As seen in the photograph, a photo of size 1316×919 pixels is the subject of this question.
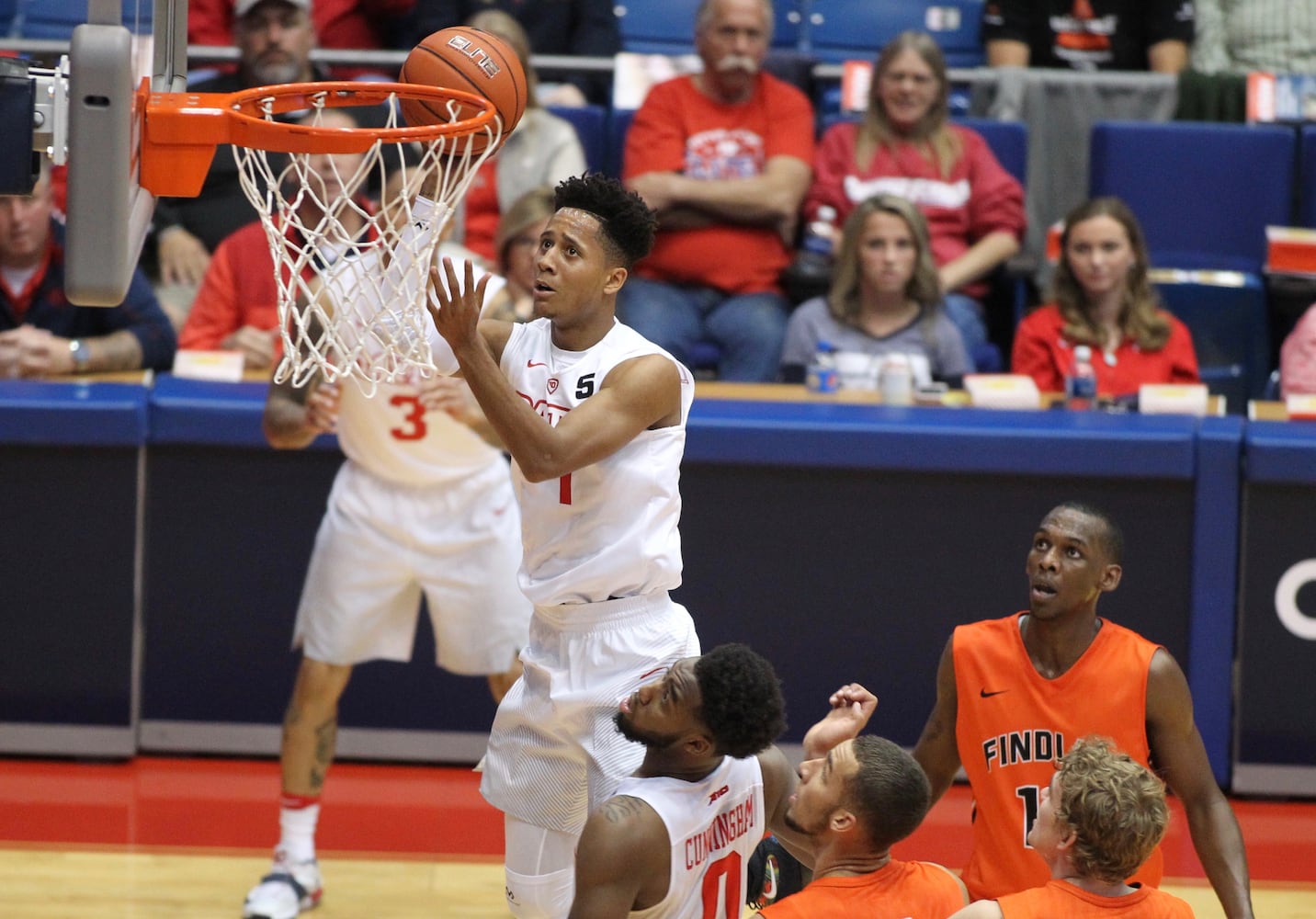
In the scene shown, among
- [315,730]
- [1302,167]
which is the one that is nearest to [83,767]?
[315,730]

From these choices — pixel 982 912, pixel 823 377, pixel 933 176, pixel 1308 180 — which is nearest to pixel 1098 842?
pixel 982 912

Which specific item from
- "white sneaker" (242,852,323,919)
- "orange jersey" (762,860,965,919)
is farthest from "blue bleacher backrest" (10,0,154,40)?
"orange jersey" (762,860,965,919)

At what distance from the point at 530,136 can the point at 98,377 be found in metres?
2.11

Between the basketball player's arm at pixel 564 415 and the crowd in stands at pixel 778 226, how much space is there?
308 cm

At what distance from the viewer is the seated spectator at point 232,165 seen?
699 centimetres

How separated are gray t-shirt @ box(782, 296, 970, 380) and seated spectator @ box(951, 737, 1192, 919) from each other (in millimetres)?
3576

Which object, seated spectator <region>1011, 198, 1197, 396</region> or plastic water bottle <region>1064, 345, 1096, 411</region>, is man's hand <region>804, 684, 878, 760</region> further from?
seated spectator <region>1011, 198, 1197, 396</region>

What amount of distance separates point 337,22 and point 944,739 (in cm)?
555

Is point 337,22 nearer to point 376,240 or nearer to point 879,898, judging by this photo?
point 376,240

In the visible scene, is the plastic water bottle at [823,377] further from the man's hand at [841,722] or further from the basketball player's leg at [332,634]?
the man's hand at [841,722]

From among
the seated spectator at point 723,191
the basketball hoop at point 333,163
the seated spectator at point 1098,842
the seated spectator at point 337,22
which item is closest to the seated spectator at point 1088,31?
the seated spectator at point 723,191

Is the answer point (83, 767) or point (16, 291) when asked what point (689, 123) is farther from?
point (83, 767)

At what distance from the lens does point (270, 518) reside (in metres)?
5.67

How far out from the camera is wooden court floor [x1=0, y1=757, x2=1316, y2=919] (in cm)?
472
